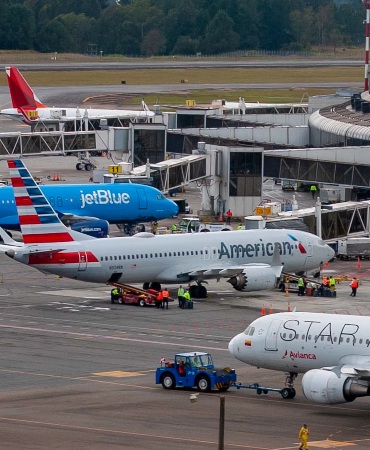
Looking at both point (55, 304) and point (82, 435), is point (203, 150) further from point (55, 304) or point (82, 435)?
point (82, 435)

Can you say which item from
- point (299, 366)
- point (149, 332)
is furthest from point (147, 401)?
point (149, 332)

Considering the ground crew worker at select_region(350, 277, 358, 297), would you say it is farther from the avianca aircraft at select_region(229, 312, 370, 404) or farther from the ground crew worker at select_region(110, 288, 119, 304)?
the avianca aircraft at select_region(229, 312, 370, 404)

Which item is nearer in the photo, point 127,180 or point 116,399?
point 116,399

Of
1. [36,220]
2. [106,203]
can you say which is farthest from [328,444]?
[106,203]

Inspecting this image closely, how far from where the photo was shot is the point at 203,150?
121 m

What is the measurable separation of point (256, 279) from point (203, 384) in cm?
2697

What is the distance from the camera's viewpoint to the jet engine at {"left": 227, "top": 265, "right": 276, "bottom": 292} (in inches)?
3209

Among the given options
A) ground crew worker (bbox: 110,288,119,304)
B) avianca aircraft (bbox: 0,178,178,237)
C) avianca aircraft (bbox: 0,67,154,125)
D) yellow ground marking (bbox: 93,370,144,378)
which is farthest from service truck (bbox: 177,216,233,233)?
avianca aircraft (bbox: 0,67,154,125)

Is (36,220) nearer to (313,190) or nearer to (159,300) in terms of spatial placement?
(159,300)

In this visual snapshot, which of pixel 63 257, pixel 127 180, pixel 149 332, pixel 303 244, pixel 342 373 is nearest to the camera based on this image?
pixel 342 373

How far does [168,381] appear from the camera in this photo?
5591cm

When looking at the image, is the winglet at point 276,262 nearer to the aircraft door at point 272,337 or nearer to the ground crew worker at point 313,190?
the aircraft door at point 272,337

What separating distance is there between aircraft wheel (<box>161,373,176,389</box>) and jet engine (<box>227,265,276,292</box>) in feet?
85.5

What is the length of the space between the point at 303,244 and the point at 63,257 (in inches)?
651
